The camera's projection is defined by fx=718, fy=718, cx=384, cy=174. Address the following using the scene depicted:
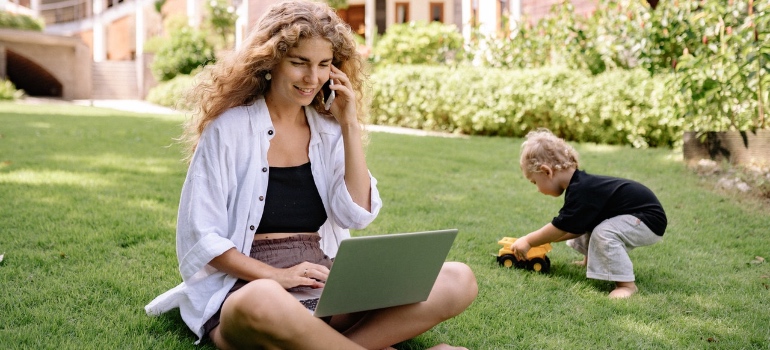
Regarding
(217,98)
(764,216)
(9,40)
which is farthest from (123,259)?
(9,40)

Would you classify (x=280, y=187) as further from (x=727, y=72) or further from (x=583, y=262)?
(x=727, y=72)

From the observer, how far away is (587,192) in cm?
353

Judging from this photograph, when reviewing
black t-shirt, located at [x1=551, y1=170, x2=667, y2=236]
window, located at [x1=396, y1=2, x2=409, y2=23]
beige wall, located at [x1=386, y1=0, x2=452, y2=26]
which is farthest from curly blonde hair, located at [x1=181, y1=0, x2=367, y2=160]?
window, located at [x1=396, y1=2, x2=409, y2=23]

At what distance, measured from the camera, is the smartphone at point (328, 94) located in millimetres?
2635

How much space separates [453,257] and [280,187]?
1582 millimetres

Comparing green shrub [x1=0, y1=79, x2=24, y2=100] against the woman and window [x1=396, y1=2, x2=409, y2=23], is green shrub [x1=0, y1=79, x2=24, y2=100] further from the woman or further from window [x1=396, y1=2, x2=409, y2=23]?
the woman

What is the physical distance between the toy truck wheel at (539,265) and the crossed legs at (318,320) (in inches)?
49.5

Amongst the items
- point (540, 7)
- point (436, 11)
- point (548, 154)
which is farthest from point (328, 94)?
point (436, 11)

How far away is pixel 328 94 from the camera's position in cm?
269

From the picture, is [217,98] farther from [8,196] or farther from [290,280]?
[8,196]

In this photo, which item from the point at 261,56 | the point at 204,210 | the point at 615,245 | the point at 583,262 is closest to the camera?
the point at 204,210

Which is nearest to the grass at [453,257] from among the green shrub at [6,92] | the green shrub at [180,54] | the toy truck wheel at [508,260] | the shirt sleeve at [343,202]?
the toy truck wheel at [508,260]

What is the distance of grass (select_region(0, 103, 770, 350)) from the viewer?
271 centimetres

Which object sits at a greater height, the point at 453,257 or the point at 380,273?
the point at 380,273
